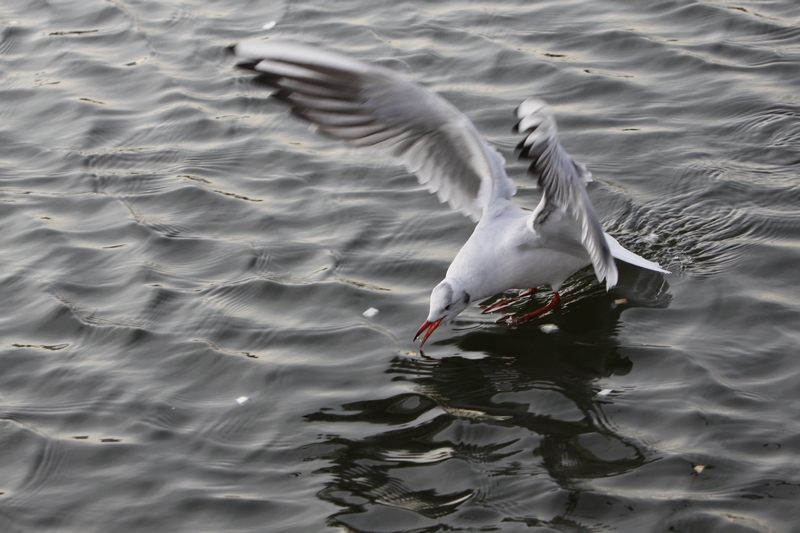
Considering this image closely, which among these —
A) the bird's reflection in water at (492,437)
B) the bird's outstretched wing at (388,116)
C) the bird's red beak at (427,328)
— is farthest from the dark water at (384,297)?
the bird's outstretched wing at (388,116)

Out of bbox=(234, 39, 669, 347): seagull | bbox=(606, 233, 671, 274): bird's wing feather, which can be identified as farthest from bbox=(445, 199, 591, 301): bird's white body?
bbox=(606, 233, 671, 274): bird's wing feather

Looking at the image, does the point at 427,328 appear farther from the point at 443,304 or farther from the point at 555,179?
the point at 555,179

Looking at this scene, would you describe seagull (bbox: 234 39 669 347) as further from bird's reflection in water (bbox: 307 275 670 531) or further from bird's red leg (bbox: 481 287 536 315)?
bird's reflection in water (bbox: 307 275 670 531)

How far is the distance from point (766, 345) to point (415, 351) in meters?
1.68

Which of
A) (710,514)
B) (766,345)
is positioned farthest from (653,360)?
(710,514)

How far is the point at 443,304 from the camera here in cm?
489

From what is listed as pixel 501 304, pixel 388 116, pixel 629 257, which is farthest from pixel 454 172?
pixel 629 257

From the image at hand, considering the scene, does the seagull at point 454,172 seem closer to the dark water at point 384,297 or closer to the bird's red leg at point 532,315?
the bird's red leg at point 532,315

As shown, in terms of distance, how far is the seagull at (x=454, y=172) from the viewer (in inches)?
185

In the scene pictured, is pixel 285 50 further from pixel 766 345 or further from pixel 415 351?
pixel 766 345

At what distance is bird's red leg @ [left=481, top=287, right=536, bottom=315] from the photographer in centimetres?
548

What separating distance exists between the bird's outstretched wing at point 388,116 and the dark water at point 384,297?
524mm

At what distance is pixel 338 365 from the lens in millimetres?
4922

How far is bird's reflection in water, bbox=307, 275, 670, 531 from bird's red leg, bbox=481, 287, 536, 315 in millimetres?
269
